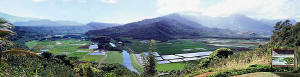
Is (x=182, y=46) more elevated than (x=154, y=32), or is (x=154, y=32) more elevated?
(x=154, y=32)

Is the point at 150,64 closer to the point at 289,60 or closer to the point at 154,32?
the point at 289,60

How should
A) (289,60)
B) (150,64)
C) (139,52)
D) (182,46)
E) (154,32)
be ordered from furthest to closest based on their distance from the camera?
(154,32)
(182,46)
(139,52)
(150,64)
(289,60)

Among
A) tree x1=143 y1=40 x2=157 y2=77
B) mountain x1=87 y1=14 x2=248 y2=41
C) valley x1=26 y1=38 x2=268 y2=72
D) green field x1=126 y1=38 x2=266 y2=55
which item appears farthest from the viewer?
mountain x1=87 y1=14 x2=248 y2=41

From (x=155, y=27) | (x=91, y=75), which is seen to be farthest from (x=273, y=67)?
(x=155, y=27)

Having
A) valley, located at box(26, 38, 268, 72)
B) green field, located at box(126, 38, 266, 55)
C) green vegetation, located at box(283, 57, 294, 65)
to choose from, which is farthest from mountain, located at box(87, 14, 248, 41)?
green vegetation, located at box(283, 57, 294, 65)

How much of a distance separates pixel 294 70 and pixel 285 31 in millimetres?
29659

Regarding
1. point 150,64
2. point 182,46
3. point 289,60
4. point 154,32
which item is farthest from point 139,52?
point 154,32

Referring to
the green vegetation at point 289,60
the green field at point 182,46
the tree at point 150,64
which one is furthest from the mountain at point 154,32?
the green vegetation at point 289,60

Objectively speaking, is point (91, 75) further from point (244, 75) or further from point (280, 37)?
point (280, 37)

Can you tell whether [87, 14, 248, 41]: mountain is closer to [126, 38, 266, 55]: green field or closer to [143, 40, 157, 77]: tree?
[126, 38, 266, 55]: green field

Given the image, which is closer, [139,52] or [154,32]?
[139,52]

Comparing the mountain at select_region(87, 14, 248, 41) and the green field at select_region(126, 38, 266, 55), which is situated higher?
the mountain at select_region(87, 14, 248, 41)

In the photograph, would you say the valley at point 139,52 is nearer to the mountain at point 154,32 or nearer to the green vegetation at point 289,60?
the green vegetation at point 289,60

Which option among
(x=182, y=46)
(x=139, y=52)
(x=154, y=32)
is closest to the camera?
(x=139, y=52)
